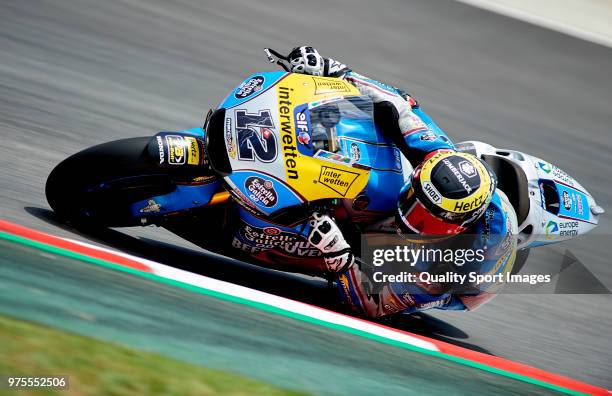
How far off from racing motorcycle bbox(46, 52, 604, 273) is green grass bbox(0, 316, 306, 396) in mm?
1302

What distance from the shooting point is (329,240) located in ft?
14.1

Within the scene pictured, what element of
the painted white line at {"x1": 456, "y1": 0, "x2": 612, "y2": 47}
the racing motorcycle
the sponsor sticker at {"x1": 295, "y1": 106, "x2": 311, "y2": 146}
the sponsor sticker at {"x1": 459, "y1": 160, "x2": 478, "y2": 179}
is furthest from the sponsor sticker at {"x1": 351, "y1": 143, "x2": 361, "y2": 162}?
the painted white line at {"x1": 456, "y1": 0, "x2": 612, "y2": 47}

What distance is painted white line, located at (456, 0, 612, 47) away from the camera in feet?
35.7

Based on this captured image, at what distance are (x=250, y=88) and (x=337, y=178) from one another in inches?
27.9

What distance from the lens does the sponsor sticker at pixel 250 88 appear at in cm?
441

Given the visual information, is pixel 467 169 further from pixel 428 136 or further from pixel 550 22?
pixel 550 22

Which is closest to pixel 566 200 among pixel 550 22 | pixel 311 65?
pixel 311 65

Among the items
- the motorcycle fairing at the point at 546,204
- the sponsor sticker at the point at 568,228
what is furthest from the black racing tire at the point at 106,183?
the sponsor sticker at the point at 568,228

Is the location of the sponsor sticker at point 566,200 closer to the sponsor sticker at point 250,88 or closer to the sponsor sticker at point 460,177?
the sponsor sticker at point 460,177

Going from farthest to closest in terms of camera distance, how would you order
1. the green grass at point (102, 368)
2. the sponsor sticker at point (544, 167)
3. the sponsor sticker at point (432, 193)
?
the sponsor sticker at point (544, 167) < the sponsor sticker at point (432, 193) < the green grass at point (102, 368)

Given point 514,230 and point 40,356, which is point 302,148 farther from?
point 40,356

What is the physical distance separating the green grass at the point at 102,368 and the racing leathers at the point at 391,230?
1.39 meters

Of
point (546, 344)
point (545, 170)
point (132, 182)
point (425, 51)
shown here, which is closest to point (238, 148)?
point (132, 182)

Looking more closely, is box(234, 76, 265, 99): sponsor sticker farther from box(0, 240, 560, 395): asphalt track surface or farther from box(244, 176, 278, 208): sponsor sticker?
box(0, 240, 560, 395): asphalt track surface
